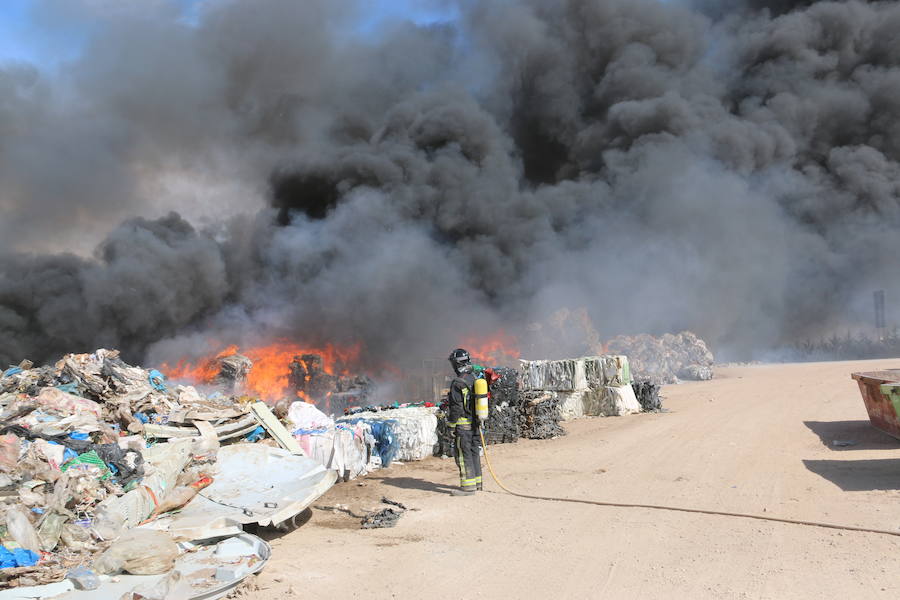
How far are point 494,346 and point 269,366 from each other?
1056cm

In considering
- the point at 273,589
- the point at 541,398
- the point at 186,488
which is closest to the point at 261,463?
the point at 186,488

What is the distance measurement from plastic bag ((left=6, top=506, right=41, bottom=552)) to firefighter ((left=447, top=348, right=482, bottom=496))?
4.59m

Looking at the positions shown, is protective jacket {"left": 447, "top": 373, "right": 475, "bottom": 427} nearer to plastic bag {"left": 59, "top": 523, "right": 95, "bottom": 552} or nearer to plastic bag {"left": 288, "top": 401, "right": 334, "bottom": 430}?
plastic bag {"left": 288, "top": 401, "right": 334, "bottom": 430}

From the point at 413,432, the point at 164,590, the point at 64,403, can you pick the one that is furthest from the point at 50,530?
the point at 413,432

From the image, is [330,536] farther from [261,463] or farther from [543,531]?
[543,531]

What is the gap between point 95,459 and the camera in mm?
6324

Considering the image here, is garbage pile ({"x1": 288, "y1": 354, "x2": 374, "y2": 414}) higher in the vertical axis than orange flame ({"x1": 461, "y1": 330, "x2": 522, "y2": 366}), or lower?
lower

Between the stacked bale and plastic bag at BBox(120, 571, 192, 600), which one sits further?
the stacked bale

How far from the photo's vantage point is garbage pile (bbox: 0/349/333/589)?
4.85m

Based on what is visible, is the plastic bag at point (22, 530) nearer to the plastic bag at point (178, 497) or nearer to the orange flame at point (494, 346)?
the plastic bag at point (178, 497)

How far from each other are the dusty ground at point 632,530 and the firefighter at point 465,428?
1.08ft

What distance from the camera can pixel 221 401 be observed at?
10.0m

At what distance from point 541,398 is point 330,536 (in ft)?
22.9

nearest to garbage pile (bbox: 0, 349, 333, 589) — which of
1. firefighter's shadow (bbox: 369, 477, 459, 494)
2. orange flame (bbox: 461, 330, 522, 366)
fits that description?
firefighter's shadow (bbox: 369, 477, 459, 494)
